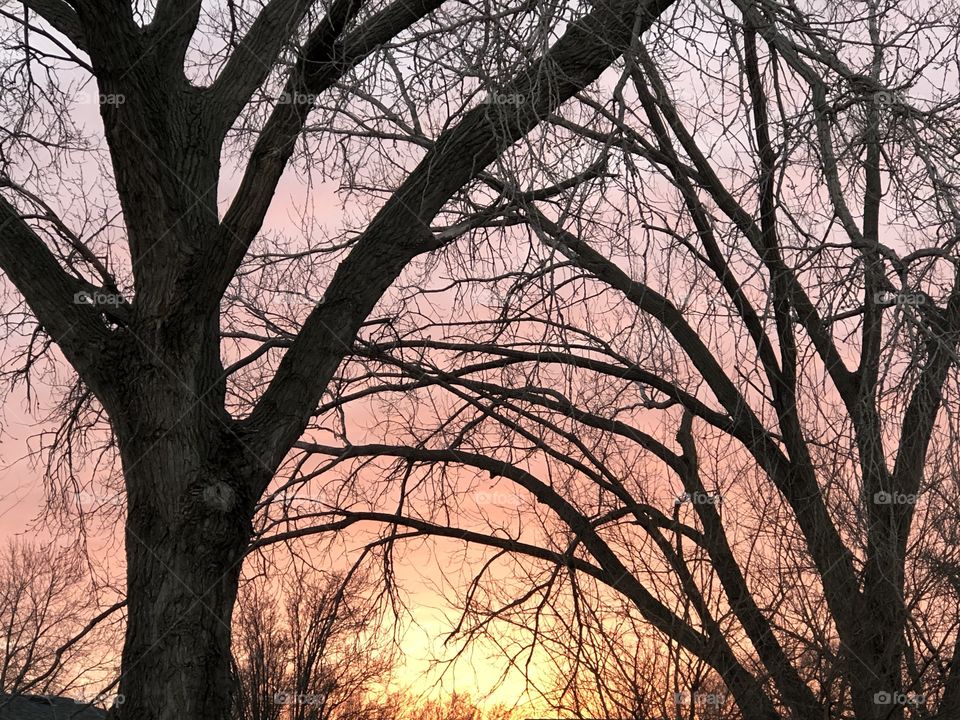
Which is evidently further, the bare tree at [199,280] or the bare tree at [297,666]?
the bare tree at [297,666]

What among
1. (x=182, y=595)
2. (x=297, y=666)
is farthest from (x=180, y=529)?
(x=297, y=666)

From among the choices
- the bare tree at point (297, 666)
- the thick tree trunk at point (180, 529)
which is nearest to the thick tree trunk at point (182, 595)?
the thick tree trunk at point (180, 529)

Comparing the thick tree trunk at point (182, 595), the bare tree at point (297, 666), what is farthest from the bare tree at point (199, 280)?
the bare tree at point (297, 666)

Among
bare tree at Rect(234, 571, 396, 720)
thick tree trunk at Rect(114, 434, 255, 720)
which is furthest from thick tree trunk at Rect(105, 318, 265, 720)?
bare tree at Rect(234, 571, 396, 720)

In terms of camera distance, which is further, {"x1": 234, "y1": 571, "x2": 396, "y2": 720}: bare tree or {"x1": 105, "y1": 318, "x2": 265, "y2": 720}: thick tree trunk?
{"x1": 234, "y1": 571, "x2": 396, "y2": 720}: bare tree

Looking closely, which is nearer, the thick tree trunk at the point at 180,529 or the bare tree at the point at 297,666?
the thick tree trunk at the point at 180,529

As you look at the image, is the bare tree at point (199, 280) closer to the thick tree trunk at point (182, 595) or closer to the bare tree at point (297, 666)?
the thick tree trunk at point (182, 595)

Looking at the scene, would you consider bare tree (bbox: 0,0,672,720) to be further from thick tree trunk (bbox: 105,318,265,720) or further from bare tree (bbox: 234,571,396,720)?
bare tree (bbox: 234,571,396,720)

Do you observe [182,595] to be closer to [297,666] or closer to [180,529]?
[180,529]

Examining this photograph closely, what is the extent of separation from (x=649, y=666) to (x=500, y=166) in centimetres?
396

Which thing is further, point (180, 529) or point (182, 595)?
point (180, 529)

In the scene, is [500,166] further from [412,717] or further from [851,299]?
[412,717]

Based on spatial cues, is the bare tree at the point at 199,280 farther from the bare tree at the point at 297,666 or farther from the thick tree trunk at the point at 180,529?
the bare tree at the point at 297,666

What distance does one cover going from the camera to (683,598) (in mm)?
6707
